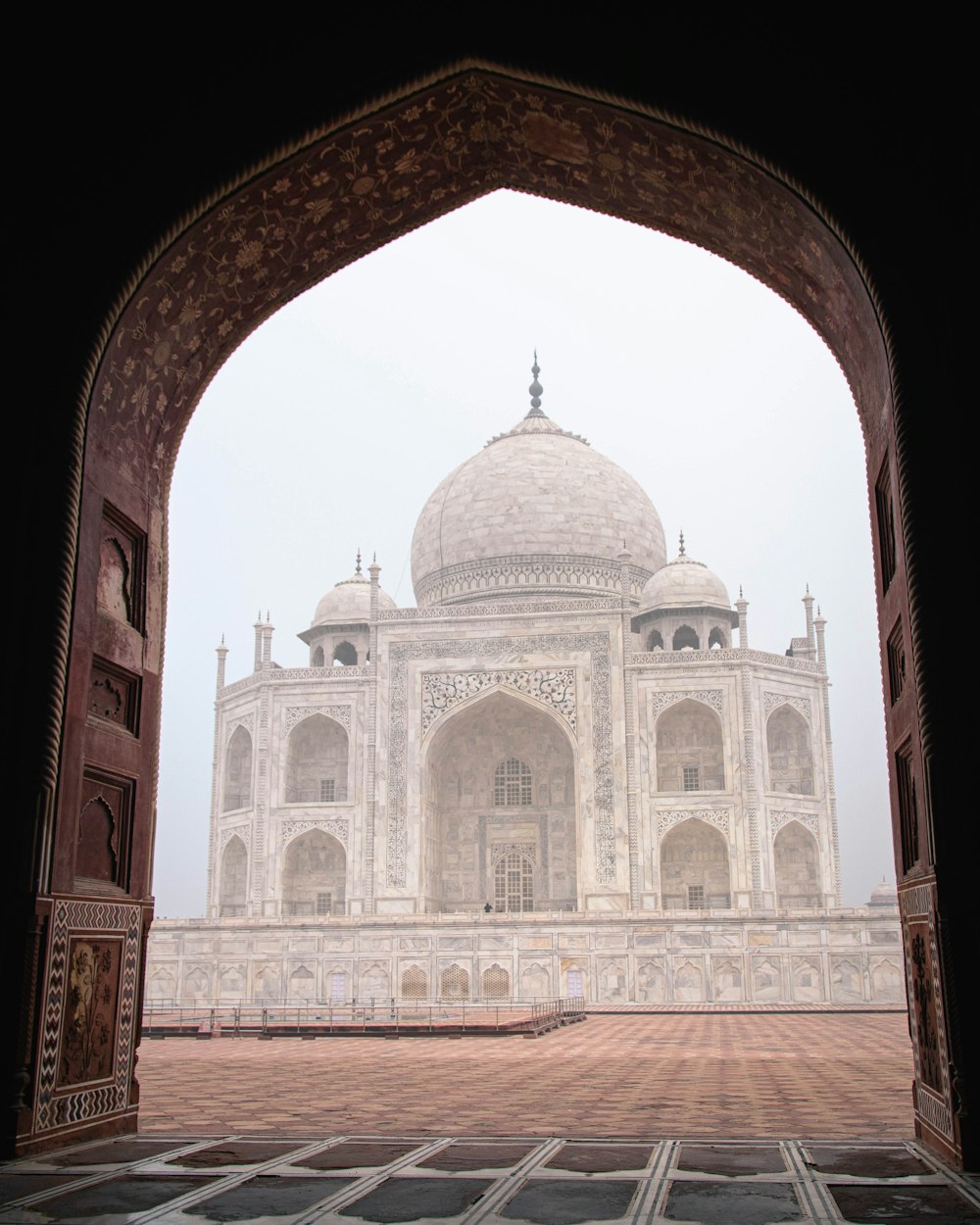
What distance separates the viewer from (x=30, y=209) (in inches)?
199

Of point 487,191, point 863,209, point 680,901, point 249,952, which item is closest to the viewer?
point 863,209

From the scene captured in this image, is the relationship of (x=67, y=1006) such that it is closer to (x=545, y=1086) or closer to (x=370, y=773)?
(x=545, y=1086)

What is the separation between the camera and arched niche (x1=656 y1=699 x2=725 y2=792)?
961 inches

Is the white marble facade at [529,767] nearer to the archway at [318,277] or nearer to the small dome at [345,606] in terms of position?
the small dome at [345,606]

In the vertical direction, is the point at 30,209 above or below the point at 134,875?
above

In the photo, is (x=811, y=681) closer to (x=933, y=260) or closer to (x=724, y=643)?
(x=724, y=643)

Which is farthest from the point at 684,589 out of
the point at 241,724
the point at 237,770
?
the point at 237,770

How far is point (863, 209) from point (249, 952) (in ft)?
55.5

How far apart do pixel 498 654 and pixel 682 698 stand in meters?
3.46

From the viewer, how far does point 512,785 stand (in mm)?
25391

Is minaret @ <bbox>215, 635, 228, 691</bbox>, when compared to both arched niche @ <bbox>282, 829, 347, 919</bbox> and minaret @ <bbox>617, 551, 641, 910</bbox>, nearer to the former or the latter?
arched niche @ <bbox>282, 829, 347, 919</bbox>

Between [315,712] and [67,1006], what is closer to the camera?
[67,1006]

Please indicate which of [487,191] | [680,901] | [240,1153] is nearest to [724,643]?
[680,901]

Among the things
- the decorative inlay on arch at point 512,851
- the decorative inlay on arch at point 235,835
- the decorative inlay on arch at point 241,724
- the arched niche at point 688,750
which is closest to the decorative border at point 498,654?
the arched niche at point 688,750
